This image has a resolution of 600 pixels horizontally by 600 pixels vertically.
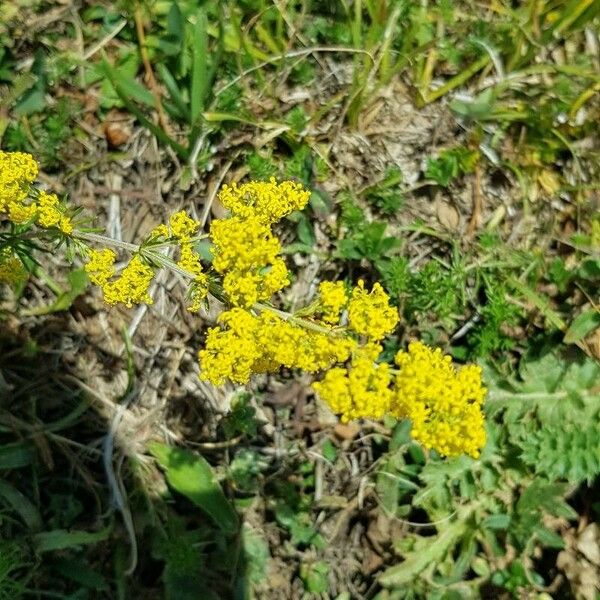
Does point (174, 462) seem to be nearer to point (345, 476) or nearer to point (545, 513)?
point (345, 476)

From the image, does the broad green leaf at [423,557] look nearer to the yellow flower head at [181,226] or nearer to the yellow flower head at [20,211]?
the yellow flower head at [181,226]

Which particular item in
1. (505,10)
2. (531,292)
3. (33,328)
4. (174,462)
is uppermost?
(505,10)

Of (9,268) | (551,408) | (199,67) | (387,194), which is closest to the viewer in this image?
(9,268)

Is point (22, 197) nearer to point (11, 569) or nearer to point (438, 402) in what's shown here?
point (438, 402)

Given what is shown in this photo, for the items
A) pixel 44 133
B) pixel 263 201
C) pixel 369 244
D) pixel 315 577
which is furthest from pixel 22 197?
pixel 315 577

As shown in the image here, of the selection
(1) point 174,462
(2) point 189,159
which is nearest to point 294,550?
(1) point 174,462

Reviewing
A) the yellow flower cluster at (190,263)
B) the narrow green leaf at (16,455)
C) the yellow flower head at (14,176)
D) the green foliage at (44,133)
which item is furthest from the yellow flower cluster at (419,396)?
the green foliage at (44,133)

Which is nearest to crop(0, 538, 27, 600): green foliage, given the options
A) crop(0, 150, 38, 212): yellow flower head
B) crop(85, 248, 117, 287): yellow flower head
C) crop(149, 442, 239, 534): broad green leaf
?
crop(149, 442, 239, 534): broad green leaf
